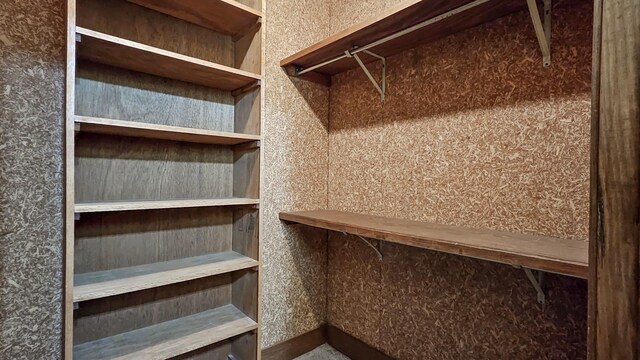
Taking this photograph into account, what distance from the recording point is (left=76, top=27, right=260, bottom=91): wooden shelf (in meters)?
1.01

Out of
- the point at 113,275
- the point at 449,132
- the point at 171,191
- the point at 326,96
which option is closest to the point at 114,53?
the point at 171,191

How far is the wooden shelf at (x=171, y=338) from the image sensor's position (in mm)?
1117

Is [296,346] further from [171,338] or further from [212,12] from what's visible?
[212,12]

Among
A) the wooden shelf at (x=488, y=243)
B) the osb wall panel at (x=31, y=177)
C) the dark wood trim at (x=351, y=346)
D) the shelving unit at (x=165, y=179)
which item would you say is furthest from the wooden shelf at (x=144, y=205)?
the dark wood trim at (x=351, y=346)

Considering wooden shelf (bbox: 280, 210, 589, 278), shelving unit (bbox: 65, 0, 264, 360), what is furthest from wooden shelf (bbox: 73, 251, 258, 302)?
wooden shelf (bbox: 280, 210, 589, 278)

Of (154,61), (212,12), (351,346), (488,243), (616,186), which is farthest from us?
(351,346)

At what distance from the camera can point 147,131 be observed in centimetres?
113

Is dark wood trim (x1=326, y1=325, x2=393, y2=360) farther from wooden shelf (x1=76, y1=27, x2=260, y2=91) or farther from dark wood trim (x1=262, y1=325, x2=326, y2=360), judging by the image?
wooden shelf (x1=76, y1=27, x2=260, y2=91)

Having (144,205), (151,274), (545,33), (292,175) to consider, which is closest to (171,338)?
(151,274)

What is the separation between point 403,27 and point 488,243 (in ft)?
3.05

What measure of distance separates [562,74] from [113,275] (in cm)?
186

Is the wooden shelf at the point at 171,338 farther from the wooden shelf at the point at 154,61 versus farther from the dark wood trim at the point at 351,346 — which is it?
the wooden shelf at the point at 154,61

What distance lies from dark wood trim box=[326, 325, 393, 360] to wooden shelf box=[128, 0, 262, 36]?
1.82 metres

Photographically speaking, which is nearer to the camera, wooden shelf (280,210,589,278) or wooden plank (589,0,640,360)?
wooden plank (589,0,640,360)
